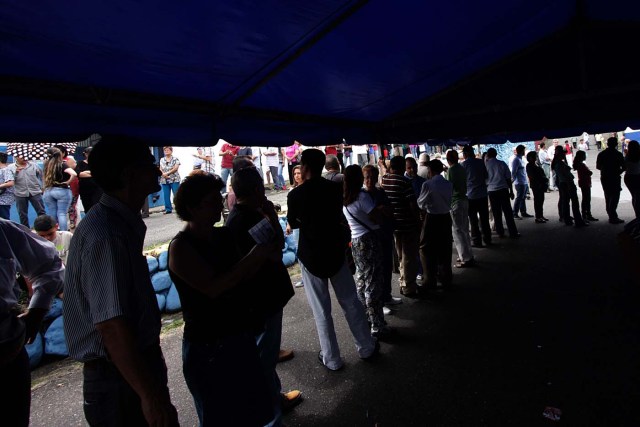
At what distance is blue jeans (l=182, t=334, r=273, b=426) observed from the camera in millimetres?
1757

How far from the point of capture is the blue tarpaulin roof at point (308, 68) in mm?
2160

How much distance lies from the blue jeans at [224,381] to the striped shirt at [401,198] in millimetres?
3275

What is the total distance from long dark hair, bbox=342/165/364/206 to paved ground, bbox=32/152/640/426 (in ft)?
5.01

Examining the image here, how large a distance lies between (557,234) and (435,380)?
20.5 feet

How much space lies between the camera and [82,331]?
53.1 inches

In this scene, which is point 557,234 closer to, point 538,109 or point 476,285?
point 538,109

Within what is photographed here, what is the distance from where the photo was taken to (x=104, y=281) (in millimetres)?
1280

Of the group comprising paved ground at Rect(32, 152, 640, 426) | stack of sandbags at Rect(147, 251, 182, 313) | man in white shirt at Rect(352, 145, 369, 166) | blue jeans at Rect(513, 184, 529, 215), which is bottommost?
paved ground at Rect(32, 152, 640, 426)

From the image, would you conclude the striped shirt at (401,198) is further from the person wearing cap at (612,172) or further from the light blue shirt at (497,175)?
the person wearing cap at (612,172)

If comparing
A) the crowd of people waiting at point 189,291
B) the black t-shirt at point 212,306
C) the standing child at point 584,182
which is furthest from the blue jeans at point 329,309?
the standing child at point 584,182

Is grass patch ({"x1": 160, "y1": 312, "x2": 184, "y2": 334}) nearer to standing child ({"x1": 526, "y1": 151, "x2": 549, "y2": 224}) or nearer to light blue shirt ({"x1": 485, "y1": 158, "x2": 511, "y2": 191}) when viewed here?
light blue shirt ({"x1": 485, "y1": 158, "x2": 511, "y2": 191})

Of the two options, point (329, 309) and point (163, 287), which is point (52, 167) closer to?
point (163, 287)

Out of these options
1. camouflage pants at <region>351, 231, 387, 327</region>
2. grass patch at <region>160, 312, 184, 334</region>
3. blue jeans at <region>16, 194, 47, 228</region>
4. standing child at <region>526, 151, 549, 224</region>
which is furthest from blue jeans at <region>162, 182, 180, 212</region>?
standing child at <region>526, 151, 549, 224</region>

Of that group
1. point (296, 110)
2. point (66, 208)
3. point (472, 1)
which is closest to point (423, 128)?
point (296, 110)
